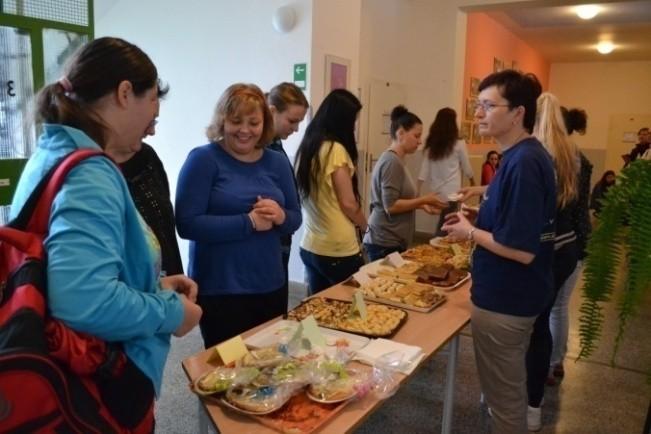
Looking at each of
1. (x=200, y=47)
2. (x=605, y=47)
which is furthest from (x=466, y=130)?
(x=605, y=47)

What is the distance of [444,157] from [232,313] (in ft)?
9.37

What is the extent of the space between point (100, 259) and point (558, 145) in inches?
71.1

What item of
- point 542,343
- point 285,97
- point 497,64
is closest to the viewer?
point 542,343

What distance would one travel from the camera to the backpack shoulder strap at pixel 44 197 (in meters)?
0.80

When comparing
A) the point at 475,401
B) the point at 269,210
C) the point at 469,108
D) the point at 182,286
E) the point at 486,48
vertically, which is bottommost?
the point at 475,401

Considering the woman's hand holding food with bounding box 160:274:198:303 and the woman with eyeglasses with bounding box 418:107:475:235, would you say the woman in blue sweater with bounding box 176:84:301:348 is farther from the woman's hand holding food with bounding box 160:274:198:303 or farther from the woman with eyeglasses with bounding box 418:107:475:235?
the woman with eyeglasses with bounding box 418:107:475:235

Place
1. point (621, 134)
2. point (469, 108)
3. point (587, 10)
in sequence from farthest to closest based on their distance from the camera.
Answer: point (621, 134) < point (469, 108) < point (587, 10)

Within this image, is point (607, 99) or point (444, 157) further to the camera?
point (607, 99)

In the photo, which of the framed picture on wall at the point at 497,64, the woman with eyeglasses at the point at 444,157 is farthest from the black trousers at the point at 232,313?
the framed picture on wall at the point at 497,64

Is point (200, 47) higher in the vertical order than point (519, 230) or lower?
higher

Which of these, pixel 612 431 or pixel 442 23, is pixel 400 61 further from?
pixel 612 431

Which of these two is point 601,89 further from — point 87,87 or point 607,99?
point 87,87

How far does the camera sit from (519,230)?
1.51m

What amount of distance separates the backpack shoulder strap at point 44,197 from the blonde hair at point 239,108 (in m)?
0.85
